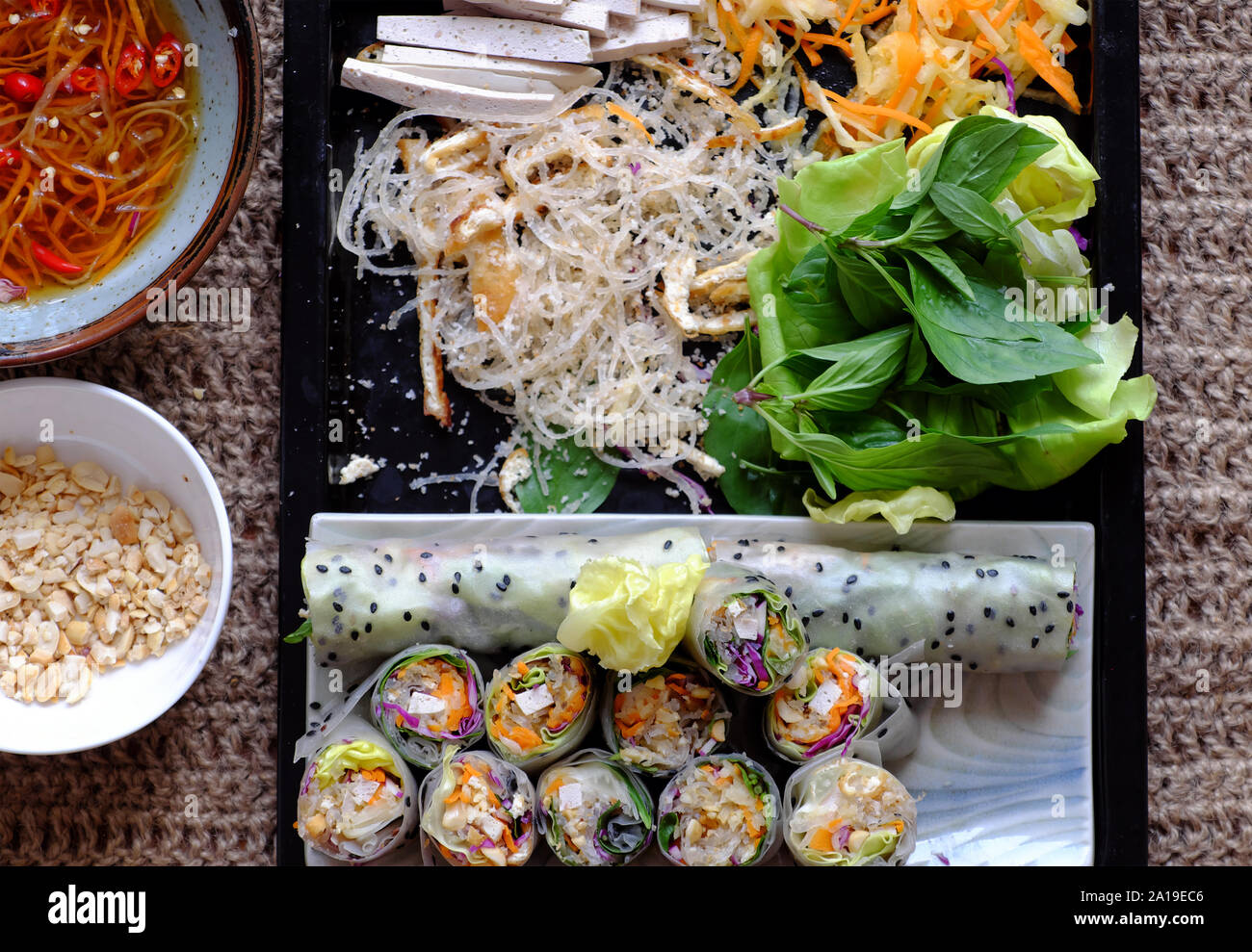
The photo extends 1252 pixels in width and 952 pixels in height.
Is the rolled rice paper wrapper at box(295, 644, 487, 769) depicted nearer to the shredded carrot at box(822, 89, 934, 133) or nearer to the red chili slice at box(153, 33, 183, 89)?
the red chili slice at box(153, 33, 183, 89)

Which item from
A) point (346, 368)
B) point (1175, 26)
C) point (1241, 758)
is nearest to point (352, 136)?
point (346, 368)

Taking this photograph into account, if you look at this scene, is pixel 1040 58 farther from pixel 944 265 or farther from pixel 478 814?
pixel 478 814

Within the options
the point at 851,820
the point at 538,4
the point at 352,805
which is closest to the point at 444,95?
the point at 538,4

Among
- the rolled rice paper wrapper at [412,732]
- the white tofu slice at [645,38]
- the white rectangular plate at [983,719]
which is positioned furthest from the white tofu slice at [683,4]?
the rolled rice paper wrapper at [412,732]

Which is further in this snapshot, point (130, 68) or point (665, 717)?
point (130, 68)

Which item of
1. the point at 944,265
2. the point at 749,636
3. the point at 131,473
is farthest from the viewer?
the point at 131,473

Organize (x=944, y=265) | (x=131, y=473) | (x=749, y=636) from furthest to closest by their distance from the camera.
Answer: (x=131, y=473), (x=944, y=265), (x=749, y=636)

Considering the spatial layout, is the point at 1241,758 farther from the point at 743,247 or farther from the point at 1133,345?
the point at 743,247

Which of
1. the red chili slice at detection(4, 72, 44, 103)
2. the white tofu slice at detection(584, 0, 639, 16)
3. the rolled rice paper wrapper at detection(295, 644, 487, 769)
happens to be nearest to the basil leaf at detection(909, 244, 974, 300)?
the white tofu slice at detection(584, 0, 639, 16)
